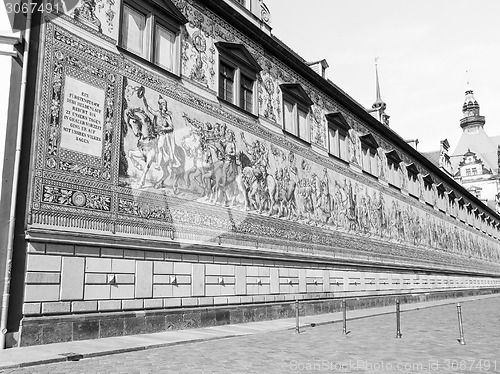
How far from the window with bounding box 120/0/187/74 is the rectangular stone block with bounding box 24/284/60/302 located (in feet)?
19.1

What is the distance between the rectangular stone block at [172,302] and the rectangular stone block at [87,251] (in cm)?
223

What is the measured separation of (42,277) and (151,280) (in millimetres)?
2705

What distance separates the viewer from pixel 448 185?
4019cm

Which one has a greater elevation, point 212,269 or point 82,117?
point 82,117

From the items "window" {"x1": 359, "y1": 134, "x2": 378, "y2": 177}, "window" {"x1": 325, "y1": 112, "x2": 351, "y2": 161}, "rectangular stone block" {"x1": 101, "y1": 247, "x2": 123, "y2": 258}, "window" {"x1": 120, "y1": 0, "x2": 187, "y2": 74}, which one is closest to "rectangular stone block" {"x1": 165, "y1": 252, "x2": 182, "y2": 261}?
"rectangular stone block" {"x1": 101, "y1": 247, "x2": 123, "y2": 258}

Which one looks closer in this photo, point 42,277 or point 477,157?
point 42,277

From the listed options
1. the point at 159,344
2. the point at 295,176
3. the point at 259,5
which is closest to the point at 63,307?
the point at 159,344

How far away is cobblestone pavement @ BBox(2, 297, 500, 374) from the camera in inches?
264

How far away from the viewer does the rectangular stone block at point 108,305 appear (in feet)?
32.7

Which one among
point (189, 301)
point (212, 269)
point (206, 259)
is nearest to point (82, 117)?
point (206, 259)

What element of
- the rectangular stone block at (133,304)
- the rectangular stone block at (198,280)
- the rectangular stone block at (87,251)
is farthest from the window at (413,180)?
the rectangular stone block at (87,251)

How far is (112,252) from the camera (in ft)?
34.1

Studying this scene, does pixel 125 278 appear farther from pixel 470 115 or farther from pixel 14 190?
pixel 470 115

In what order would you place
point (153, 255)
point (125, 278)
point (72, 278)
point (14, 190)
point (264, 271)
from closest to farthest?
point (14, 190) < point (72, 278) < point (125, 278) < point (153, 255) < point (264, 271)
